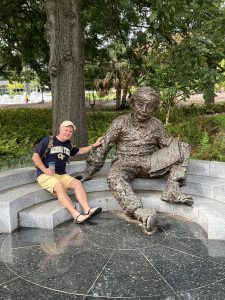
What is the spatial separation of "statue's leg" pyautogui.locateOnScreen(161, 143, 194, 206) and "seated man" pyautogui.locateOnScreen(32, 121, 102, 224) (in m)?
0.97

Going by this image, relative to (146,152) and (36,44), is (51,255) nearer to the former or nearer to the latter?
(146,152)

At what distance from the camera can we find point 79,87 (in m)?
7.56

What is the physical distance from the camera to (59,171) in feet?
17.9

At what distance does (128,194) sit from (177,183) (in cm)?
71

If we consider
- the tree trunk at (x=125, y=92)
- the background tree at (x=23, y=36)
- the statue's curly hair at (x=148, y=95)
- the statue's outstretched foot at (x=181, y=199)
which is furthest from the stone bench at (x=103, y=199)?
the tree trunk at (x=125, y=92)

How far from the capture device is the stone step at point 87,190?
4824 millimetres

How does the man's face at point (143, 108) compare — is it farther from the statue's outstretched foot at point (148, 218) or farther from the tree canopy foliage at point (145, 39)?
the statue's outstretched foot at point (148, 218)

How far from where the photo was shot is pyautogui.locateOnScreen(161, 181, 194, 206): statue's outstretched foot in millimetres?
4949

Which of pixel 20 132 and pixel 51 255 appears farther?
pixel 20 132

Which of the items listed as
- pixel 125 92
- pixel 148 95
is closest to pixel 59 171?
pixel 148 95

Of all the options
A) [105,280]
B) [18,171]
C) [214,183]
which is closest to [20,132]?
[18,171]

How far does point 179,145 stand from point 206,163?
926 millimetres

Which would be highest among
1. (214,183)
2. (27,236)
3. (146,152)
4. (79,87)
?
(79,87)

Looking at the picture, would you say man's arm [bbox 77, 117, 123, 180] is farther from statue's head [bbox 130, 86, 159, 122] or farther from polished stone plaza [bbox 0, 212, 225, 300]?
polished stone plaza [bbox 0, 212, 225, 300]
